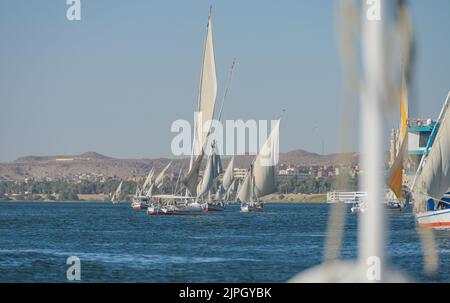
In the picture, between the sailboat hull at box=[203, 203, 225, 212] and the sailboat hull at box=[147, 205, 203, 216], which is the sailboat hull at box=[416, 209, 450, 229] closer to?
the sailboat hull at box=[147, 205, 203, 216]

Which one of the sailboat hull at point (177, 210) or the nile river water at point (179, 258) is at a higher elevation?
the nile river water at point (179, 258)

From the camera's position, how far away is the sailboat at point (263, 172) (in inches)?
4176

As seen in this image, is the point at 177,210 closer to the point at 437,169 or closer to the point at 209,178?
the point at 209,178

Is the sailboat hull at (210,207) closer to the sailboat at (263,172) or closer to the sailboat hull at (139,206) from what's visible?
the sailboat at (263,172)

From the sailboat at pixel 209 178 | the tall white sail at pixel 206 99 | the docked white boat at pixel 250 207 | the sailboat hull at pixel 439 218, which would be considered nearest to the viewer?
the sailboat hull at pixel 439 218

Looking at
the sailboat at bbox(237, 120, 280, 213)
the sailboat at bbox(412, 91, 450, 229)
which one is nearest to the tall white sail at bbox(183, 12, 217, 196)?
the sailboat at bbox(237, 120, 280, 213)

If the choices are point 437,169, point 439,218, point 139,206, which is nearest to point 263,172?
point 139,206

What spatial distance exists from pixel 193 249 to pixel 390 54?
126ft

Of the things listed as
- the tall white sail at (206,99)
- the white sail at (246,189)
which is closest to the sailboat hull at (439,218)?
the tall white sail at (206,99)

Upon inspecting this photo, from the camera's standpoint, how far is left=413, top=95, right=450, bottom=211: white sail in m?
38.5

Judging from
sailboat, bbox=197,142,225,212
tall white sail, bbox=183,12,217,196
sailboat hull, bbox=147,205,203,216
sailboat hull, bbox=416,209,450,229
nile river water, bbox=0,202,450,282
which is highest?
tall white sail, bbox=183,12,217,196

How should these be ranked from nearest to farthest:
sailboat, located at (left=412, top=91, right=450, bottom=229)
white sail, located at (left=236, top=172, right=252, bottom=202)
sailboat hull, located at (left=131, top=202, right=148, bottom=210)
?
sailboat, located at (left=412, top=91, right=450, bottom=229) < white sail, located at (left=236, top=172, right=252, bottom=202) < sailboat hull, located at (left=131, top=202, right=148, bottom=210)
